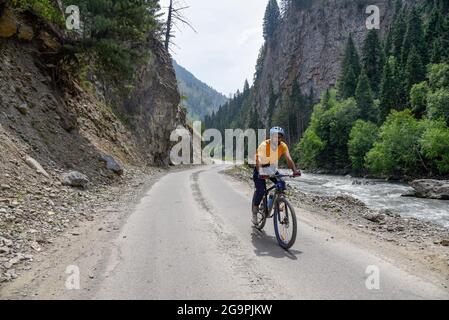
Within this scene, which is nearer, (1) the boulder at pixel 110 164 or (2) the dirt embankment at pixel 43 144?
(2) the dirt embankment at pixel 43 144

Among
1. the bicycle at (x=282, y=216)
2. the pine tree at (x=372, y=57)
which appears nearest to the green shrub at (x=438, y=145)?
the pine tree at (x=372, y=57)

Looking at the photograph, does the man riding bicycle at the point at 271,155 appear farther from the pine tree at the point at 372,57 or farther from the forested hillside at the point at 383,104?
the pine tree at the point at 372,57

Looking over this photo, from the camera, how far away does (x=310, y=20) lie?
398 ft

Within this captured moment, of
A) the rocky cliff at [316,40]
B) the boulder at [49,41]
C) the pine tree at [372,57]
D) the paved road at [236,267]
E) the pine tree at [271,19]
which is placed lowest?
the paved road at [236,267]

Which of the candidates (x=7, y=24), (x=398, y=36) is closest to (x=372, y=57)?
(x=398, y=36)

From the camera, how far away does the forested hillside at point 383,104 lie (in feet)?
143

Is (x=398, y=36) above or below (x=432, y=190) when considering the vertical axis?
above

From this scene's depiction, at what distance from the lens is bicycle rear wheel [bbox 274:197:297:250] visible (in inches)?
269

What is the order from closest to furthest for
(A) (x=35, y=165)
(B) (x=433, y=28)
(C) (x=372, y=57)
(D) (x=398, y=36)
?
1. (A) (x=35, y=165)
2. (B) (x=433, y=28)
3. (D) (x=398, y=36)
4. (C) (x=372, y=57)

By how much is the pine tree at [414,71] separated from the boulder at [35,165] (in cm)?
5719

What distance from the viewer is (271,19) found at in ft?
484

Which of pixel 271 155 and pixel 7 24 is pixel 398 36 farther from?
pixel 271 155

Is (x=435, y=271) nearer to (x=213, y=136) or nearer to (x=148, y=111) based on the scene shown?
(x=148, y=111)

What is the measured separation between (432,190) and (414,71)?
3613 centimetres
